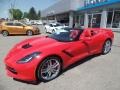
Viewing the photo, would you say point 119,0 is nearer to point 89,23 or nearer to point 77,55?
point 89,23

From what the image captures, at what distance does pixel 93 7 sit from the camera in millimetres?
25859

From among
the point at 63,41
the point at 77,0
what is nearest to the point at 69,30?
the point at 63,41

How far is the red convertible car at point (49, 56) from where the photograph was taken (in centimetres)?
440

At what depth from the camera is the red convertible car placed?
4.40m

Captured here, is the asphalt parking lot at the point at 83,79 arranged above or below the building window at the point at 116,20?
below

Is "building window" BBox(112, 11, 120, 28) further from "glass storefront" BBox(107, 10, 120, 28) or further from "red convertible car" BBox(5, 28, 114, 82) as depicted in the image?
"red convertible car" BBox(5, 28, 114, 82)

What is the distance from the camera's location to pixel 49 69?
4793 millimetres

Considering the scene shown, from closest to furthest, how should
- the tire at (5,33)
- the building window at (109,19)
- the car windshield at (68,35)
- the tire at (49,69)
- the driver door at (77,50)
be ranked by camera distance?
the tire at (49,69)
the driver door at (77,50)
the car windshield at (68,35)
the tire at (5,33)
the building window at (109,19)

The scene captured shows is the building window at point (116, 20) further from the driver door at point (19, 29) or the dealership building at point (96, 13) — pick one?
the driver door at point (19, 29)

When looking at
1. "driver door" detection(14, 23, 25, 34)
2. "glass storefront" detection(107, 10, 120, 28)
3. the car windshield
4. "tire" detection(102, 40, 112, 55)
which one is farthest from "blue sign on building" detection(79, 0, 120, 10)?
the car windshield

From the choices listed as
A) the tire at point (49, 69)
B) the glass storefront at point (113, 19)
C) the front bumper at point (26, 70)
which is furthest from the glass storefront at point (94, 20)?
the front bumper at point (26, 70)

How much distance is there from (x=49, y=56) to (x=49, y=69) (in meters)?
0.39

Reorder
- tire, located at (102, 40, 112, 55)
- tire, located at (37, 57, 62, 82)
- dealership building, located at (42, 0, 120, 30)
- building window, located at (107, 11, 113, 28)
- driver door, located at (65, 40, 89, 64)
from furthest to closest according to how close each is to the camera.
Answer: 1. building window, located at (107, 11, 113, 28)
2. dealership building, located at (42, 0, 120, 30)
3. tire, located at (102, 40, 112, 55)
4. driver door, located at (65, 40, 89, 64)
5. tire, located at (37, 57, 62, 82)

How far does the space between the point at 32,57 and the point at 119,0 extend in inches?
697
